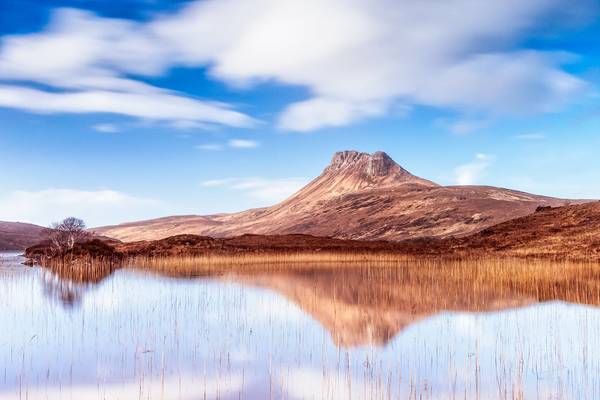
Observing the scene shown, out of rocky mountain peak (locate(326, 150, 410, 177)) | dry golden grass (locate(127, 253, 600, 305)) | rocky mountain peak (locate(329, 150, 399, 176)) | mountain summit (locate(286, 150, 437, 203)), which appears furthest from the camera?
rocky mountain peak (locate(329, 150, 399, 176))

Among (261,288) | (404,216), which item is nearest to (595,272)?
(261,288)

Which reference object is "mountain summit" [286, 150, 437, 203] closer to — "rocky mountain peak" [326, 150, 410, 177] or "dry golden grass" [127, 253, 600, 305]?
"rocky mountain peak" [326, 150, 410, 177]

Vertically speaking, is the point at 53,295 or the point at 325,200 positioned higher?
the point at 325,200

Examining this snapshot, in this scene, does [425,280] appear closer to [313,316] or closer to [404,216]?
[313,316]

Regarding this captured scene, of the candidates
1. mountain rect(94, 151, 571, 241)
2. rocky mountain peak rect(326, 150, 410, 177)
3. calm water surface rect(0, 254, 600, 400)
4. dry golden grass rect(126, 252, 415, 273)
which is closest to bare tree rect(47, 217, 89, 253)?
dry golden grass rect(126, 252, 415, 273)

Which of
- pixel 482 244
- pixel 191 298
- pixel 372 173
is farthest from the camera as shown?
pixel 372 173

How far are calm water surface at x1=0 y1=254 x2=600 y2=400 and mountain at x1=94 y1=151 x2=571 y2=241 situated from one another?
81.3 m

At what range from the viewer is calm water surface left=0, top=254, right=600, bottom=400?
29.5 feet

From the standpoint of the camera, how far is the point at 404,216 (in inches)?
4668

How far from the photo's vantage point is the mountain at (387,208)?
10456 cm

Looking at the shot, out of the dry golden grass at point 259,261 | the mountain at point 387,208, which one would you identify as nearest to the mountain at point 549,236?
the dry golden grass at point 259,261

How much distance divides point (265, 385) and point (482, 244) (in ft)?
136

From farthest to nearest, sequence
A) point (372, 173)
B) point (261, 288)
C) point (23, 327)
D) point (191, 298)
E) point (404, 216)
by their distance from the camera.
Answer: point (372, 173) < point (404, 216) < point (261, 288) < point (191, 298) < point (23, 327)

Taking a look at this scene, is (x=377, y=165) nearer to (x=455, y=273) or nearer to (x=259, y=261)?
(x=259, y=261)
